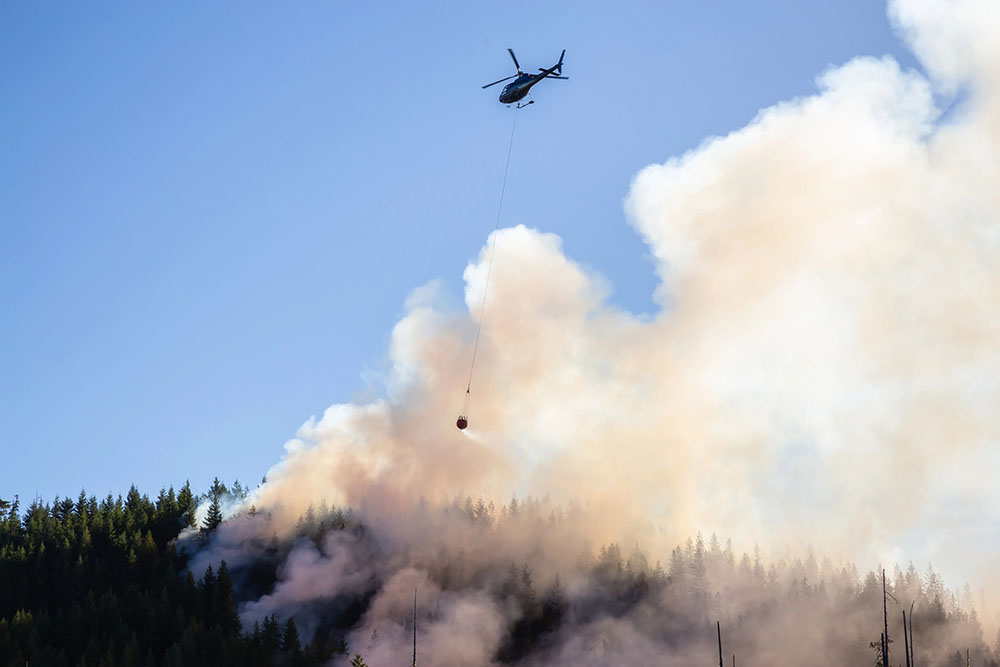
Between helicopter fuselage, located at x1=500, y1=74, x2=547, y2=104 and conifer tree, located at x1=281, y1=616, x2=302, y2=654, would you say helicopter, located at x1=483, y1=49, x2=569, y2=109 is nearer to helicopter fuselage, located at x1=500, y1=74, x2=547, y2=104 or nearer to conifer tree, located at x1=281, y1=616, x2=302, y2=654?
helicopter fuselage, located at x1=500, y1=74, x2=547, y2=104

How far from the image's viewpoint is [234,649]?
144125 millimetres

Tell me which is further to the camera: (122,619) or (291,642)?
(122,619)

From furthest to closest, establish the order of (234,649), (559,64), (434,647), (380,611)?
(380,611) < (434,647) < (234,649) < (559,64)

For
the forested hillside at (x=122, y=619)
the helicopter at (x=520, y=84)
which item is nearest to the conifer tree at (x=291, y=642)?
the forested hillside at (x=122, y=619)

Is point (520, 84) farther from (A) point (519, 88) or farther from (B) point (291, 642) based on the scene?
(B) point (291, 642)

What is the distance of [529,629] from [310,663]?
195 feet

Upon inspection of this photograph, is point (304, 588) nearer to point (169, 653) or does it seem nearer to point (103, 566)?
point (103, 566)

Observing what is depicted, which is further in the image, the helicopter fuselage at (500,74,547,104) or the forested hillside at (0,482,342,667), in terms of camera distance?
the forested hillside at (0,482,342,667)

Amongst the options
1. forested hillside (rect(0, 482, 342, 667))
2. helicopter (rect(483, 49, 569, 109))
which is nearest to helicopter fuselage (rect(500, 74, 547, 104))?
helicopter (rect(483, 49, 569, 109))

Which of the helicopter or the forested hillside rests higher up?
the helicopter

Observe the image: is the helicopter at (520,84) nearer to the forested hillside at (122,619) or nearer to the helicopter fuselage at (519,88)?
the helicopter fuselage at (519,88)

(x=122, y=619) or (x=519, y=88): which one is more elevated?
(x=519, y=88)

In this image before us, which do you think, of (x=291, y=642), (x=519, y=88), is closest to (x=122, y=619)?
(x=291, y=642)

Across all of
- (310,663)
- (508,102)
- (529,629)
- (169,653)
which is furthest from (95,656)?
(508,102)
